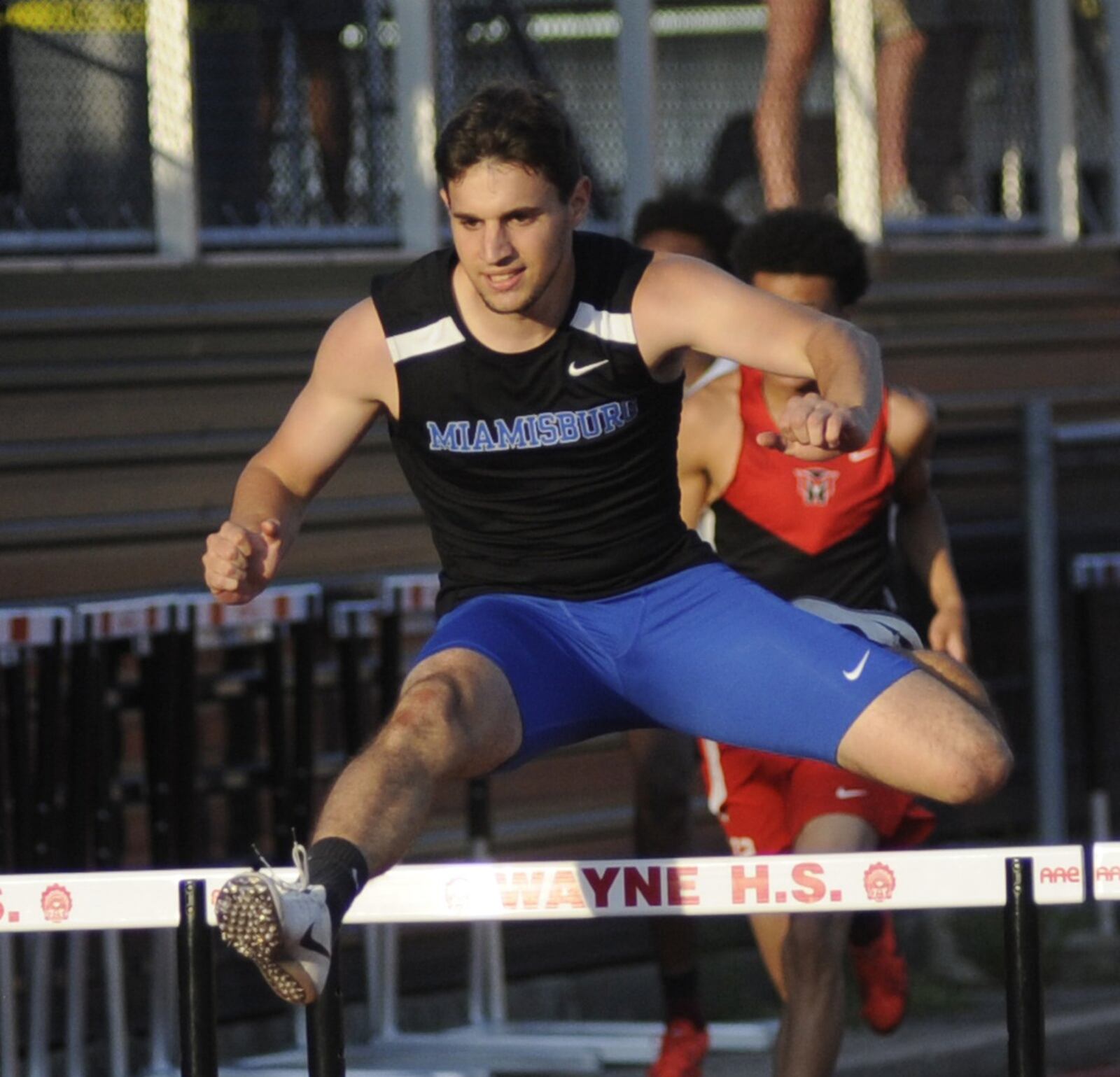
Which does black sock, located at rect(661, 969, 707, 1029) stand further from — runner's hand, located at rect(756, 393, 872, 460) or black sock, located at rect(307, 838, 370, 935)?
runner's hand, located at rect(756, 393, 872, 460)

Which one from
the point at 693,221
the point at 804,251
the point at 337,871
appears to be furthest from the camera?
the point at 693,221

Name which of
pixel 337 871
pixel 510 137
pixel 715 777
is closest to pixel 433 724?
pixel 337 871

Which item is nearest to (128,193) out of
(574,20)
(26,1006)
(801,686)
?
(574,20)

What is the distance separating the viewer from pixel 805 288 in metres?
6.56

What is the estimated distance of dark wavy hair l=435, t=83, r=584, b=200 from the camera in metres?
4.93

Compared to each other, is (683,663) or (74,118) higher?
(74,118)

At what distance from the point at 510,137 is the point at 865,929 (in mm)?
3019

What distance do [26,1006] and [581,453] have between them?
310 centimetres

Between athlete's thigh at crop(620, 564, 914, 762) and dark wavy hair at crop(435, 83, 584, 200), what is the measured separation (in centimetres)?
95

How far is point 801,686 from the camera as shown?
4961 millimetres

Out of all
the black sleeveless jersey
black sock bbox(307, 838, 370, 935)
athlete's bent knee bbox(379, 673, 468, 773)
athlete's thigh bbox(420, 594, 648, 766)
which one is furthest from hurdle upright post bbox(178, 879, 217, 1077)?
the black sleeveless jersey

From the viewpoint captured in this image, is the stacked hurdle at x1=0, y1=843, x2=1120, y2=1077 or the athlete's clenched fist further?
the athlete's clenched fist

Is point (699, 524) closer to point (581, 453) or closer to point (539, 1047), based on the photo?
point (581, 453)

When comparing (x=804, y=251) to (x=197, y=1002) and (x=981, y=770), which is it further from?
(x=197, y=1002)
